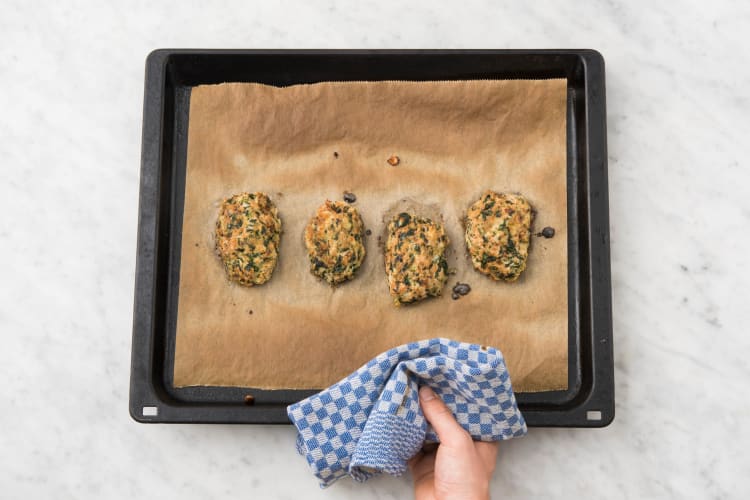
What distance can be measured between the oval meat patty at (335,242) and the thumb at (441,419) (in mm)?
529

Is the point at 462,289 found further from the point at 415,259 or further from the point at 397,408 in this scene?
the point at 397,408

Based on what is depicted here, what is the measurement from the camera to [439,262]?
2523 mm

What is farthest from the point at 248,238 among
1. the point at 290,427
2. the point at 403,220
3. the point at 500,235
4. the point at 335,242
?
the point at 500,235

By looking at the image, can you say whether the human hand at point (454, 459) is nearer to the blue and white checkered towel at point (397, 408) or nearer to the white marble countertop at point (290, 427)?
the blue and white checkered towel at point (397, 408)

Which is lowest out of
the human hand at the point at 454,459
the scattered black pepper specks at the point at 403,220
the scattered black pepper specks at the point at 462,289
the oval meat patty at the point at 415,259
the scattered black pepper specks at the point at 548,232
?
the human hand at the point at 454,459

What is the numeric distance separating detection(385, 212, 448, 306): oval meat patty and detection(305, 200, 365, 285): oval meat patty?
132mm

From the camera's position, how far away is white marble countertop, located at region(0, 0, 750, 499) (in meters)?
2.61

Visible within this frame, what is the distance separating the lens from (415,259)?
2502 millimetres

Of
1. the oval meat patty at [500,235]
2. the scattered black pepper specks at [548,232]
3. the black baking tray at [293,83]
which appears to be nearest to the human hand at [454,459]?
the black baking tray at [293,83]

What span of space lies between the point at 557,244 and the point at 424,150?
615 mm

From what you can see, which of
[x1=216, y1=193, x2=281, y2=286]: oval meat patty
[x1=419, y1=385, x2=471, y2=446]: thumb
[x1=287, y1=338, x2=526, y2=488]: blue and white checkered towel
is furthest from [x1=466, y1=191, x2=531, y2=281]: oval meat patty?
[x1=216, y1=193, x2=281, y2=286]: oval meat patty

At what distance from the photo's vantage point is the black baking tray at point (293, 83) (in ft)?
8.02

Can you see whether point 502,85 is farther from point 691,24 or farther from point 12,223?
point 12,223

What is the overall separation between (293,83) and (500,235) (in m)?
0.99
